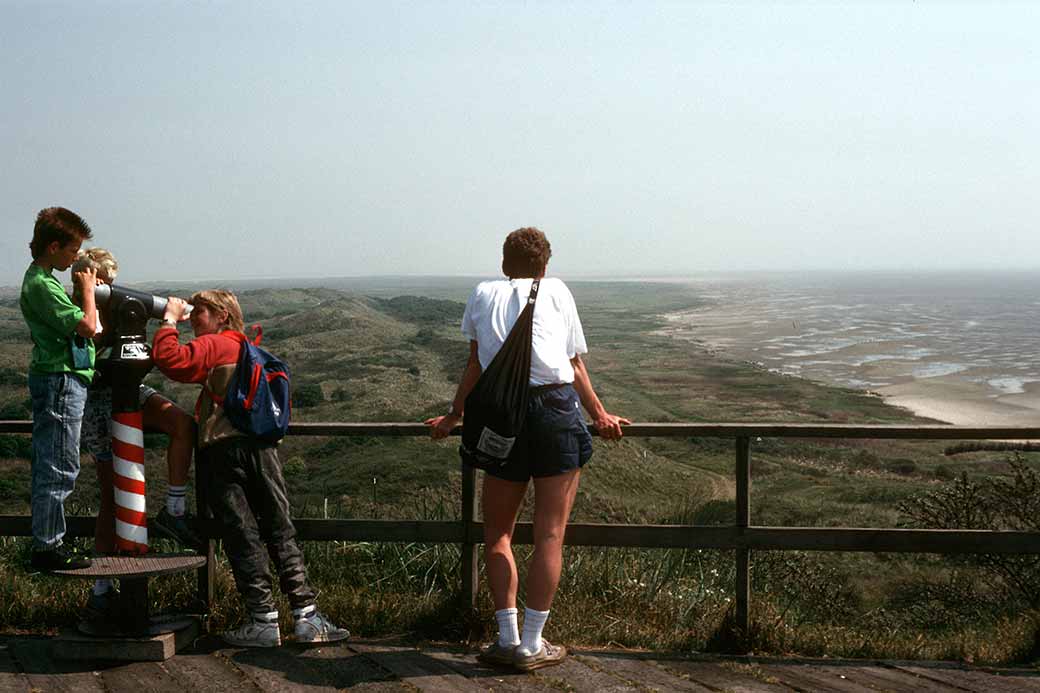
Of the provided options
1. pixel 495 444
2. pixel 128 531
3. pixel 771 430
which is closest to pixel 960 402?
pixel 771 430

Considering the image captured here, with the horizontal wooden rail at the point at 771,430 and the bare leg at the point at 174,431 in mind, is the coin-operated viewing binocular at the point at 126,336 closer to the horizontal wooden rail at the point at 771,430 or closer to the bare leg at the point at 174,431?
the bare leg at the point at 174,431

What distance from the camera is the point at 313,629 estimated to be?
5.12m

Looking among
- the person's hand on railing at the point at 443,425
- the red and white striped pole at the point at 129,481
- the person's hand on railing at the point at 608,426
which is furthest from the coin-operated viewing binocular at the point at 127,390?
the person's hand on railing at the point at 608,426

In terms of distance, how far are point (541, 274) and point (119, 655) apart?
2519 millimetres

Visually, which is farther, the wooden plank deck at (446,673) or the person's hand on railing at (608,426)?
the person's hand on railing at (608,426)

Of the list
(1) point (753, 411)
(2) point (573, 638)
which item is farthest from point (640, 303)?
(2) point (573, 638)

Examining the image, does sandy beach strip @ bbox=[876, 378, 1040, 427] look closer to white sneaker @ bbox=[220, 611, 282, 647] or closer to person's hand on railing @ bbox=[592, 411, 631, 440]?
person's hand on railing @ bbox=[592, 411, 631, 440]

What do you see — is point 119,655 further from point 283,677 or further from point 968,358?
point 968,358

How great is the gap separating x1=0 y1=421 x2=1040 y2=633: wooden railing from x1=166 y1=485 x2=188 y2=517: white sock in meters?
0.29

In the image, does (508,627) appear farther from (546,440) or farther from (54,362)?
(54,362)

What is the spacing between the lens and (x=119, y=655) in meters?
4.93

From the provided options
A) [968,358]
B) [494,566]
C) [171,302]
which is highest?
[171,302]

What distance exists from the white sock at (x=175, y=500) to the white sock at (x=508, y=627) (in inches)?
60.7

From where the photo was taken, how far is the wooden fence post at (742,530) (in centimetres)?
525
